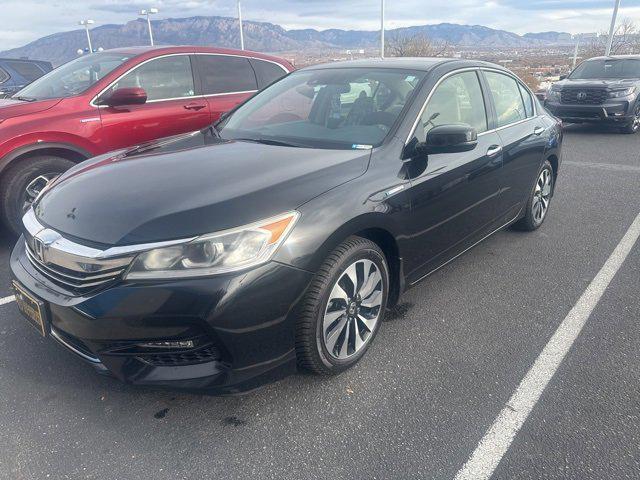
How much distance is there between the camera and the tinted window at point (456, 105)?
310 centimetres

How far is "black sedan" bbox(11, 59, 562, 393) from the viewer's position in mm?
2035

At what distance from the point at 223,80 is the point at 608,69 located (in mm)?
9974

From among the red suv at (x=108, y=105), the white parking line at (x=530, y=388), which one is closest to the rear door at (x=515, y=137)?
the white parking line at (x=530, y=388)

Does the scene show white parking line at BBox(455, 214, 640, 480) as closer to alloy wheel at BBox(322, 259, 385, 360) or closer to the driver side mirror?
alloy wheel at BBox(322, 259, 385, 360)

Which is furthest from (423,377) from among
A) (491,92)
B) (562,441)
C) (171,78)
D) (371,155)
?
(171,78)

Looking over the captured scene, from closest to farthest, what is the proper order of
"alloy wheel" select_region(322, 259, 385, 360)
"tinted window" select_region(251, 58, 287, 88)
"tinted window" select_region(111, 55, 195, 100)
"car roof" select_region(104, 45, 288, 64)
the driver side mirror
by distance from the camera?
"alloy wheel" select_region(322, 259, 385, 360) → the driver side mirror → "tinted window" select_region(111, 55, 195, 100) → "car roof" select_region(104, 45, 288, 64) → "tinted window" select_region(251, 58, 287, 88)

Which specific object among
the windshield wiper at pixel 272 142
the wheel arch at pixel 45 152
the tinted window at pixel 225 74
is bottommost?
the wheel arch at pixel 45 152

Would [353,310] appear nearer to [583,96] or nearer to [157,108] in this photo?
[157,108]

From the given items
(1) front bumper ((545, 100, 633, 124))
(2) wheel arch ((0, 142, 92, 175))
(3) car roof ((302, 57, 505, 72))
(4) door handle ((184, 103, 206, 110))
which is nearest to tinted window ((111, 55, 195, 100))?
(4) door handle ((184, 103, 206, 110))

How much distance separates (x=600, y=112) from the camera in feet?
34.1

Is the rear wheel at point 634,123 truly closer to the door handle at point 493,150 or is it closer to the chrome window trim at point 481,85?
the chrome window trim at point 481,85

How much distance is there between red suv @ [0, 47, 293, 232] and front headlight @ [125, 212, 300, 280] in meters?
2.47

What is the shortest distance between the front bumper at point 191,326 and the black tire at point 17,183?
243cm

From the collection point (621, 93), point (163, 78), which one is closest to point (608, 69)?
point (621, 93)
